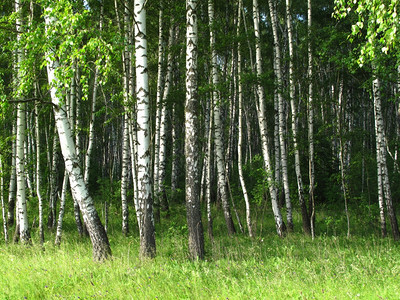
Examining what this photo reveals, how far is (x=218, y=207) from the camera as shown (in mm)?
15188

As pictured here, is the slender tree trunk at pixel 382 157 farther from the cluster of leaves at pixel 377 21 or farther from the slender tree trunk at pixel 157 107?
the slender tree trunk at pixel 157 107

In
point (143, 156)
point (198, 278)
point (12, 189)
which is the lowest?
point (198, 278)

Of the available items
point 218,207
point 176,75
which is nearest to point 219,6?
point 176,75

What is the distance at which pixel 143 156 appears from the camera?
6406mm

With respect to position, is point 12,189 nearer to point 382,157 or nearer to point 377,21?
point 377,21

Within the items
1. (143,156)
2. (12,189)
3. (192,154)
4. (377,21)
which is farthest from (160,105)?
(377,21)

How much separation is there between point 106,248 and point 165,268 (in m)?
1.81

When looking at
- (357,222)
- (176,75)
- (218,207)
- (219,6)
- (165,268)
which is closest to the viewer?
(165,268)

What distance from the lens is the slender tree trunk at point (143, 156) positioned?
634 centimetres

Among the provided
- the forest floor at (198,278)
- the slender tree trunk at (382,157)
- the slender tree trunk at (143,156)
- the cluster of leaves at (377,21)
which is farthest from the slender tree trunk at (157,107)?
the cluster of leaves at (377,21)

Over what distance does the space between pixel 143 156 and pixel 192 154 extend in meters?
1.01

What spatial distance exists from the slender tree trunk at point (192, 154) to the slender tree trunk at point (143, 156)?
79 cm

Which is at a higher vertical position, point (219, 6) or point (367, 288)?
point (219, 6)

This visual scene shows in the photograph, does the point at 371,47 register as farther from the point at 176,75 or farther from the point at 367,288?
the point at 176,75
